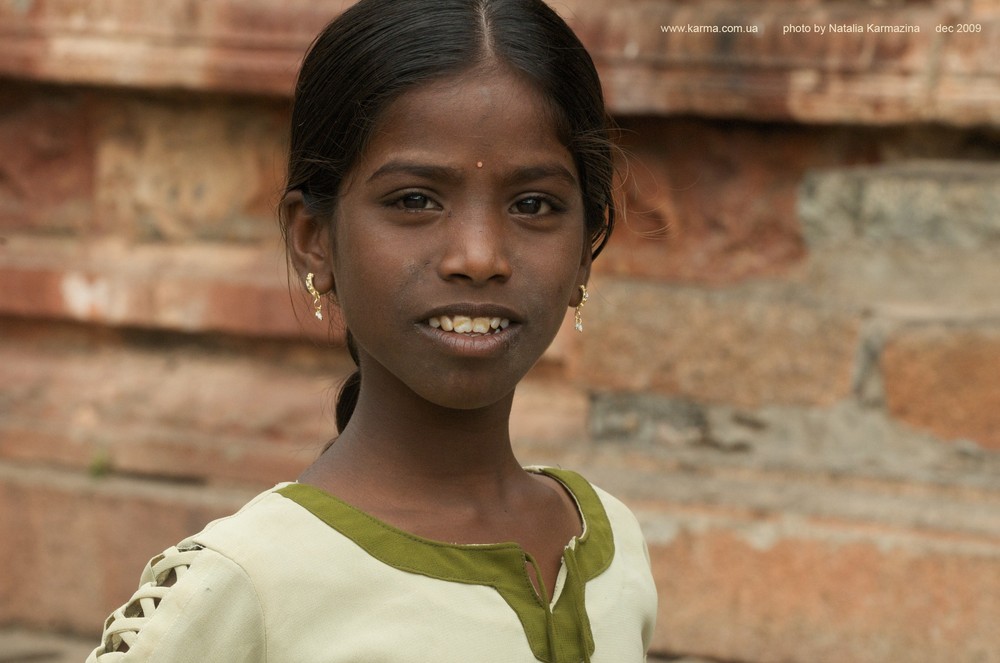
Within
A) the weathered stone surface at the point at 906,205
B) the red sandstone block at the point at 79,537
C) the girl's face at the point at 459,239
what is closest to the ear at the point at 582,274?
the girl's face at the point at 459,239

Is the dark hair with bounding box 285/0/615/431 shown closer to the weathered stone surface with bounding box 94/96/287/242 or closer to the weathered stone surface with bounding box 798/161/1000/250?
→ the weathered stone surface with bounding box 798/161/1000/250

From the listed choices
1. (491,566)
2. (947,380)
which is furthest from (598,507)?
(947,380)

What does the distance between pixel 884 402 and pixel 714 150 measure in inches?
28.7

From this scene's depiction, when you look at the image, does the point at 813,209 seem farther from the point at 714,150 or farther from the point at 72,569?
the point at 72,569

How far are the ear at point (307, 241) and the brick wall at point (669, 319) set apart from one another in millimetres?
1468

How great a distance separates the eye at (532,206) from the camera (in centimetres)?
163

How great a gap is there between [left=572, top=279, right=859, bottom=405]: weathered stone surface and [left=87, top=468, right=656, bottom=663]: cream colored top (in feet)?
4.97

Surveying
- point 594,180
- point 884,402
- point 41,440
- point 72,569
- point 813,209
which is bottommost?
point 72,569

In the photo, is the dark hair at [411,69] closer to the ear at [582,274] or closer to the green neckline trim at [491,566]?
the ear at [582,274]

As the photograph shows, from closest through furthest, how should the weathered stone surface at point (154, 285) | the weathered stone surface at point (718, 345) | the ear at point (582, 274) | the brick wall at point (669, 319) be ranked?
the ear at point (582, 274), the brick wall at point (669, 319), the weathered stone surface at point (718, 345), the weathered stone surface at point (154, 285)

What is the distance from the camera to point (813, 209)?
3145 mm

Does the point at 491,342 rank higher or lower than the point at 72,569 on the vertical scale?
higher

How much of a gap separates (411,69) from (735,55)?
1.59 metres

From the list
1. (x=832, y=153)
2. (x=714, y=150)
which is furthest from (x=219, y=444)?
(x=832, y=153)
